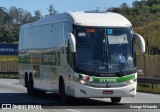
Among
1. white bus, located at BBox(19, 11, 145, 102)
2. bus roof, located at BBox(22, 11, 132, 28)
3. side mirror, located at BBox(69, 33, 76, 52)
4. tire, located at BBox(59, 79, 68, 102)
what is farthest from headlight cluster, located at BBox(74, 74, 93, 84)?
bus roof, located at BBox(22, 11, 132, 28)

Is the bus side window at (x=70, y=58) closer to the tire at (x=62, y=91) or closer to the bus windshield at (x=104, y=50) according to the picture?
the bus windshield at (x=104, y=50)

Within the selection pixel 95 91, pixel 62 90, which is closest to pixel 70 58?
pixel 95 91

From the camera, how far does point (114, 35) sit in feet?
59.8

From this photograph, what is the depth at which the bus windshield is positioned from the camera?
1786 centimetres

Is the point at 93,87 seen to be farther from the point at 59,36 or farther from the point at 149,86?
the point at 149,86

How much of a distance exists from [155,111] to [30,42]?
11.0 meters

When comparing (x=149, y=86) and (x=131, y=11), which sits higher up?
(x=131, y=11)

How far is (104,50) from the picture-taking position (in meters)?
18.0

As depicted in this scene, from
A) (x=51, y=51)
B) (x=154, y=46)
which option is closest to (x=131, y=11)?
(x=154, y=46)

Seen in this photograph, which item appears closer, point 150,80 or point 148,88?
point 150,80

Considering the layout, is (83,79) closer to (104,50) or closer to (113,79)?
(113,79)

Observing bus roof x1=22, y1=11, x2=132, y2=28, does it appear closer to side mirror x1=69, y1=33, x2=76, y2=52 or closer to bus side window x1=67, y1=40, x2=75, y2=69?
side mirror x1=69, y1=33, x2=76, y2=52

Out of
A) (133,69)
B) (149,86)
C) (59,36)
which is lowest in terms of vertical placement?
(149,86)

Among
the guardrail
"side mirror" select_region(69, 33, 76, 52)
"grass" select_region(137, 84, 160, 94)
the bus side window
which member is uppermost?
"side mirror" select_region(69, 33, 76, 52)
